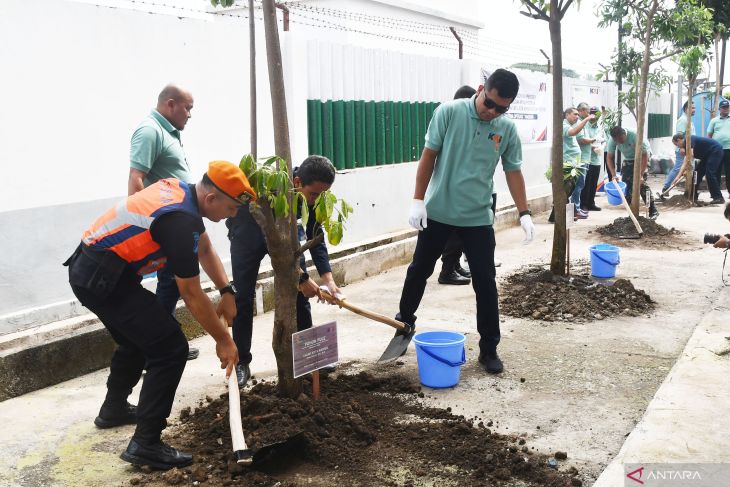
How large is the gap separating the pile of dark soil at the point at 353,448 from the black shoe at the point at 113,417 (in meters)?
0.30

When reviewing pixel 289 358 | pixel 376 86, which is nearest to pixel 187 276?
pixel 289 358

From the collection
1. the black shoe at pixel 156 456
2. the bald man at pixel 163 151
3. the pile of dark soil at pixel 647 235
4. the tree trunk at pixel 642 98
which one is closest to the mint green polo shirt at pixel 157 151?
the bald man at pixel 163 151

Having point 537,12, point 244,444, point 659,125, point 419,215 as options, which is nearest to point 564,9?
point 537,12

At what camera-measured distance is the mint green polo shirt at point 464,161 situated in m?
4.77

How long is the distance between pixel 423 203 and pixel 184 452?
2.30m

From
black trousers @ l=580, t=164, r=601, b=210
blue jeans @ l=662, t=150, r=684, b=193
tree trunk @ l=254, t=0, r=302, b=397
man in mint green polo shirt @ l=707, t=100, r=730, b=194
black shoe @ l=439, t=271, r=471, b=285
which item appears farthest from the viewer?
blue jeans @ l=662, t=150, r=684, b=193

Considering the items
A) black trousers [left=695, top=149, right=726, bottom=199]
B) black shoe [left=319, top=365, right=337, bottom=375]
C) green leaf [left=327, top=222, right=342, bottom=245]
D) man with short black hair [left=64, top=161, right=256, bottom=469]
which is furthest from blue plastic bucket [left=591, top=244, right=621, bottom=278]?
black trousers [left=695, top=149, right=726, bottom=199]

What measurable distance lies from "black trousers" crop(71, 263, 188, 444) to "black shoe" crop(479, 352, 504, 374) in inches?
85.0

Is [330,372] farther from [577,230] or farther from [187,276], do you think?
[577,230]

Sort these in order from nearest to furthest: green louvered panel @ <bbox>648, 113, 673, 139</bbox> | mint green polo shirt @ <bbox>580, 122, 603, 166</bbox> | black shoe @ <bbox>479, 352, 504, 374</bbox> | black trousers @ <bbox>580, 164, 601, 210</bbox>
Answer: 1. black shoe @ <bbox>479, 352, 504, 374</bbox>
2. mint green polo shirt @ <bbox>580, 122, 603, 166</bbox>
3. black trousers @ <bbox>580, 164, 601, 210</bbox>
4. green louvered panel @ <bbox>648, 113, 673, 139</bbox>

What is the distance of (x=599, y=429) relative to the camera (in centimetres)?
381

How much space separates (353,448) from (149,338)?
3.74 ft

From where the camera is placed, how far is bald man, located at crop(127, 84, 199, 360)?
462 cm

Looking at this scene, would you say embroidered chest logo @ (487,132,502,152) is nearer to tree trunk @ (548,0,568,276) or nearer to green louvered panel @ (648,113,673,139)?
tree trunk @ (548,0,568,276)
